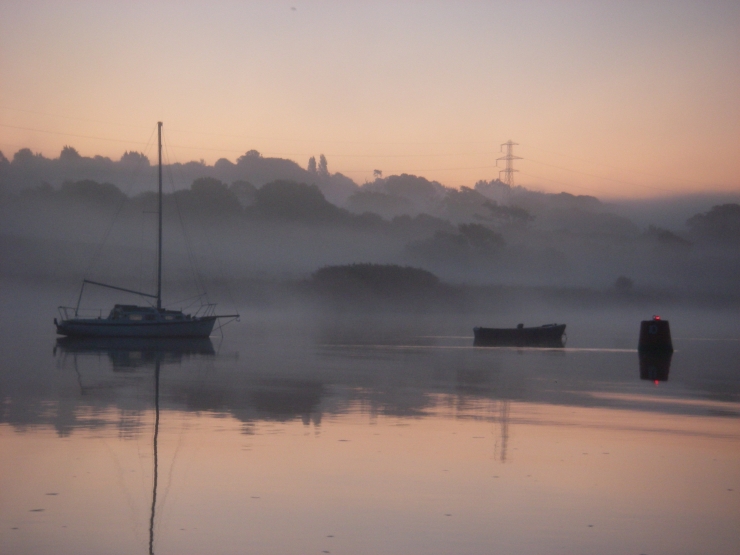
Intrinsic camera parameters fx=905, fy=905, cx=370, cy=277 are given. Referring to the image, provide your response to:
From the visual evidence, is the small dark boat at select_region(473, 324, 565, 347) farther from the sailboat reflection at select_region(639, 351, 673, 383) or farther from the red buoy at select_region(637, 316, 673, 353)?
the sailboat reflection at select_region(639, 351, 673, 383)

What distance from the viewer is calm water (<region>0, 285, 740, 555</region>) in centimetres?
1212

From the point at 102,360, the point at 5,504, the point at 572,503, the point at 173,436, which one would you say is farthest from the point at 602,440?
the point at 102,360

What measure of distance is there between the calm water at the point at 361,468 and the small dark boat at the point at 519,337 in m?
43.0

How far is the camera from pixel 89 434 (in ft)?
66.1

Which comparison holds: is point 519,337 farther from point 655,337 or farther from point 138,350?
point 138,350

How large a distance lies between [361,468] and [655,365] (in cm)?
3941

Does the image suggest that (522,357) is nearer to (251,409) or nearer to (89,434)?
(251,409)

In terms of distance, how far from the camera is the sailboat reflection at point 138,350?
149ft

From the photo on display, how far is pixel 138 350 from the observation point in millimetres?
59531

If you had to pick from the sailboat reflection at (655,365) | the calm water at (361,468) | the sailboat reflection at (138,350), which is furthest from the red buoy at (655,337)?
the sailboat reflection at (138,350)

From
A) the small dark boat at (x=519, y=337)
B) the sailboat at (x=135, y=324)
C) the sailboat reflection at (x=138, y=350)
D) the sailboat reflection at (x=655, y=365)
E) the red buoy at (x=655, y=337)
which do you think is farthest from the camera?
the small dark boat at (x=519, y=337)

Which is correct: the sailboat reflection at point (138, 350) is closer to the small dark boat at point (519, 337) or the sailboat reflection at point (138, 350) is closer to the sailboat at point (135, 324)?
the sailboat at point (135, 324)

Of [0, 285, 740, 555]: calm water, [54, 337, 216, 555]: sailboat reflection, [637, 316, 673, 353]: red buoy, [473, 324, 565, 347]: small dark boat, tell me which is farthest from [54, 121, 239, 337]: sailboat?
[0, 285, 740, 555]: calm water

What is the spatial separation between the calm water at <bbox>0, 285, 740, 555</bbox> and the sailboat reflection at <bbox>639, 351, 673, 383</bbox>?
23.1ft
